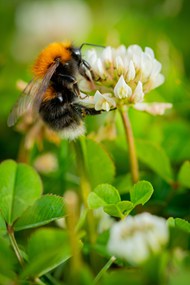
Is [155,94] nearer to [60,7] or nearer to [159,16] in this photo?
[159,16]

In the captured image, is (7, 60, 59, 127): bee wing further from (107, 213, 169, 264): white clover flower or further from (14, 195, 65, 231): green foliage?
(107, 213, 169, 264): white clover flower

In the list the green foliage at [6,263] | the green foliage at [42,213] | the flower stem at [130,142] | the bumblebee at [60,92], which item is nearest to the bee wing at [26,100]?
the bumblebee at [60,92]

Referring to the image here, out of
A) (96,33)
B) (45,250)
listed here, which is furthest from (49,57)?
(96,33)

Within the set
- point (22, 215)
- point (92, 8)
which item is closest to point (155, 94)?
point (22, 215)

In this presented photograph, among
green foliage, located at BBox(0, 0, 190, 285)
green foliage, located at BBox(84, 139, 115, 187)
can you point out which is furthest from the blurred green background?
green foliage, located at BBox(84, 139, 115, 187)

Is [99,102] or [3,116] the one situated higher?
[99,102]

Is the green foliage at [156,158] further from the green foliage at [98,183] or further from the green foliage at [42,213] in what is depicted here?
the green foliage at [42,213]

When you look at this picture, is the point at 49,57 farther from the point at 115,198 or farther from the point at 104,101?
the point at 115,198
